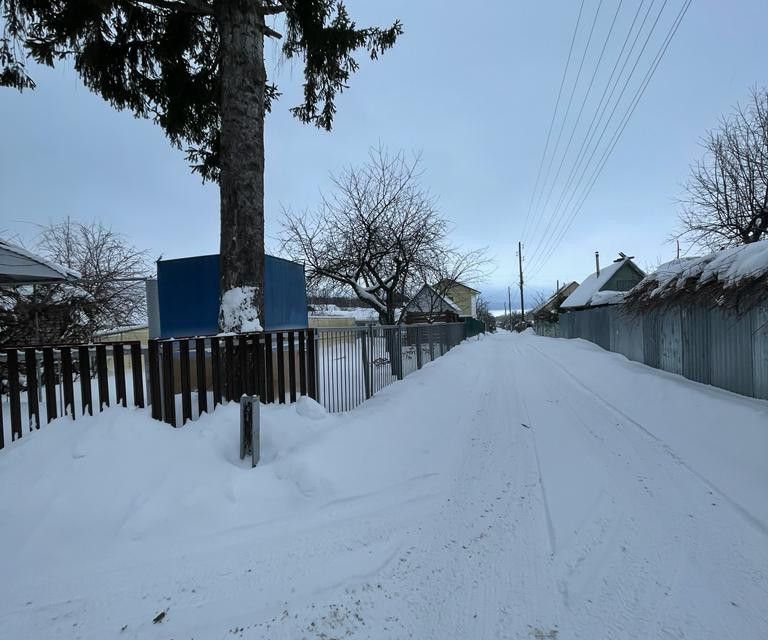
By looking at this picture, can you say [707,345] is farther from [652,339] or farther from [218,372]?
[218,372]

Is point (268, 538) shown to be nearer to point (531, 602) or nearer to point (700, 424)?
point (531, 602)

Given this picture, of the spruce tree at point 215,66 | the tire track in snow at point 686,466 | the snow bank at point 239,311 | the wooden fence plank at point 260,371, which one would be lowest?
the tire track in snow at point 686,466

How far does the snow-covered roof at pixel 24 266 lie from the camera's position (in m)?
6.11

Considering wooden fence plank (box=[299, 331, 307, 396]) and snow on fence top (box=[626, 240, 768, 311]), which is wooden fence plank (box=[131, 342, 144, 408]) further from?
snow on fence top (box=[626, 240, 768, 311])

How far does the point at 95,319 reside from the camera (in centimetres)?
1071

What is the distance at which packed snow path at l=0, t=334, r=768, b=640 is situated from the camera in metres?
1.99

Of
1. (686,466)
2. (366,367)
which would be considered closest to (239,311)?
(366,367)

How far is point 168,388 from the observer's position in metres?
3.65

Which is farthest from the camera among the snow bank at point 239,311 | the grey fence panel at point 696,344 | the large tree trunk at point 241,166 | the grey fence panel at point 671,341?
the grey fence panel at point 671,341

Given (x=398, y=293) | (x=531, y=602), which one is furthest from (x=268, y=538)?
(x=398, y=293)

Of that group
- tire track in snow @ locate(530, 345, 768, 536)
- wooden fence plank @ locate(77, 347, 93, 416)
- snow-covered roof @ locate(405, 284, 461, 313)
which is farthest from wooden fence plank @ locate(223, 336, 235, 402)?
snow-covered roof @ locate(405, 284, 461, 313)

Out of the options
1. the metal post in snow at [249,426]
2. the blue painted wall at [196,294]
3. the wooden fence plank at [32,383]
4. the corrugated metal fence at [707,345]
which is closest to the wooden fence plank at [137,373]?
the wooden fence plank at [32,383]

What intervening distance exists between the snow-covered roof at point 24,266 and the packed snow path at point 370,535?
4648 millimetres

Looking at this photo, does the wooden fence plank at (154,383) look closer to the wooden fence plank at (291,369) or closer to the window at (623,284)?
the wooden fence plank at (291,369)
